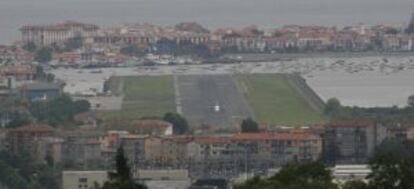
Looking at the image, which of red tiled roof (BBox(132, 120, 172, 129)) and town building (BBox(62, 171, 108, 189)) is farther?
red tiled roof (BBox(132, 120, 172, 129))

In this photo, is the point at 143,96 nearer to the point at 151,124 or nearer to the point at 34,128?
the point at 151,124

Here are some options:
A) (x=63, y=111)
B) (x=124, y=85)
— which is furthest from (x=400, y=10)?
Answer: (x=63, y=111)

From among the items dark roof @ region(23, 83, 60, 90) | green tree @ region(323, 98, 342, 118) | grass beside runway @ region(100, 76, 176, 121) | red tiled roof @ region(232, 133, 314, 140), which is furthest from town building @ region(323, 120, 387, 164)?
dark roof @ region(23, 83, 60, 90)

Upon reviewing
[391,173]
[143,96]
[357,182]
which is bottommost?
[143,96]

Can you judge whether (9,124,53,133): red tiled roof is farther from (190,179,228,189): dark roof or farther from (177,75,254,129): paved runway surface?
(190,179,228,189): dark roof

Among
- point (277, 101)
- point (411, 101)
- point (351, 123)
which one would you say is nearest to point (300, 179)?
point (351, 123)

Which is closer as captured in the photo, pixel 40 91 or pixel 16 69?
pixel 40 91
